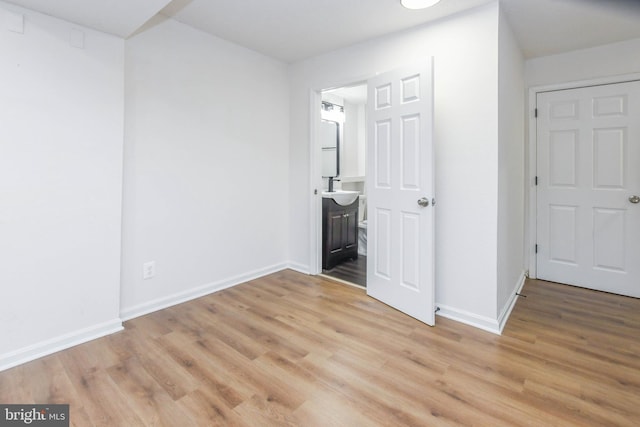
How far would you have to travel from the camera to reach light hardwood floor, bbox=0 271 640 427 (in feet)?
4.89

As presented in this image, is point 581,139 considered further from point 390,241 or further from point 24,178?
point 24,178

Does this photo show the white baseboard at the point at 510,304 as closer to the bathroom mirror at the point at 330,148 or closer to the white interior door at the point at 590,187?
the white interior door at the point at 590,187

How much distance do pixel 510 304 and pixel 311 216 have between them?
79.6 inches

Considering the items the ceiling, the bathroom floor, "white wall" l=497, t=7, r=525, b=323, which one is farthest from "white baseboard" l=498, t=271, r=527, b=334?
the ceiling

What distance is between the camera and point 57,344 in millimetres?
2014

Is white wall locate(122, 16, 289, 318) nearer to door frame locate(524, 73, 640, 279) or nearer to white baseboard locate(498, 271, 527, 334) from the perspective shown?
white baseboard locate(498, 271, 527, 334)

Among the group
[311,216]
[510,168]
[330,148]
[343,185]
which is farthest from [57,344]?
[343,185]

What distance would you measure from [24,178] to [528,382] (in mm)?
3035

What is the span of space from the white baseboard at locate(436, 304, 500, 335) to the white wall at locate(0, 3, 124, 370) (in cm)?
242

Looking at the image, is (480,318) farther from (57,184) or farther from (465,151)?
(57,184)

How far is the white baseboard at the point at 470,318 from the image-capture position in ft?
7.50

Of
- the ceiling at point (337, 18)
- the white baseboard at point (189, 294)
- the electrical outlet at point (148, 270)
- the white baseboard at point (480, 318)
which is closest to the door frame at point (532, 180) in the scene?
the ceiling at point (337, 18)

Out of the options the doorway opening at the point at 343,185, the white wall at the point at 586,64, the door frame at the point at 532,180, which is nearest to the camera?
the white wall at the point at 586,64
